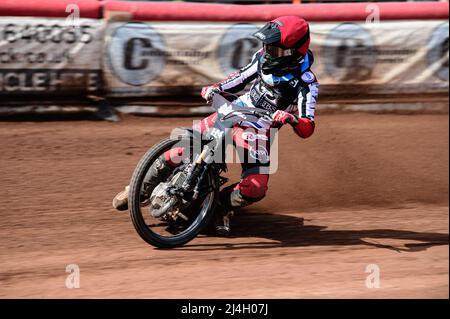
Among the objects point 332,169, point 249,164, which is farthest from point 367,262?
point 332,169

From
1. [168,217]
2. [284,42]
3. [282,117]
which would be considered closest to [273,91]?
[284,42]

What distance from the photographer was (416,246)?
6.06m

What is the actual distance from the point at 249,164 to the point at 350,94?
4201mm

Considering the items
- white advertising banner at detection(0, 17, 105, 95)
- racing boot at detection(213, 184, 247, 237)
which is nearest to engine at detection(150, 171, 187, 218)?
racing boot at detection(213, 184, 247, 237)

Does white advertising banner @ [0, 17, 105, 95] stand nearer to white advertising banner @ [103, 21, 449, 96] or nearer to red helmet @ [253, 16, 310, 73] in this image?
white advertising banner @ [103, 21, 449, 96]

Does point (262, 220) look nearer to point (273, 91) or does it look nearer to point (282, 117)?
point (273, 91)

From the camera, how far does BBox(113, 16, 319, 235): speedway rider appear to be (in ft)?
17.9

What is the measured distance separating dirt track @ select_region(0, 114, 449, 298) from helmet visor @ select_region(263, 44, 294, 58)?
157 cm

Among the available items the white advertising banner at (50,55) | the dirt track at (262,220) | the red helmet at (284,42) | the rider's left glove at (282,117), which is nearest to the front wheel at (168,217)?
the dirt track at (262,220)

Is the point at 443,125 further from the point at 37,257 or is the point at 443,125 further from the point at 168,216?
the point at 37,257

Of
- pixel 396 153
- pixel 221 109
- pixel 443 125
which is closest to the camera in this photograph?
pixel 221 109

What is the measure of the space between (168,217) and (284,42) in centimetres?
167

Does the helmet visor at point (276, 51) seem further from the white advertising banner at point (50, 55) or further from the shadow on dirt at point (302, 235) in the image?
the white advertising banner at point (50, 55)

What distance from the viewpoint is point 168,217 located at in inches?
223
